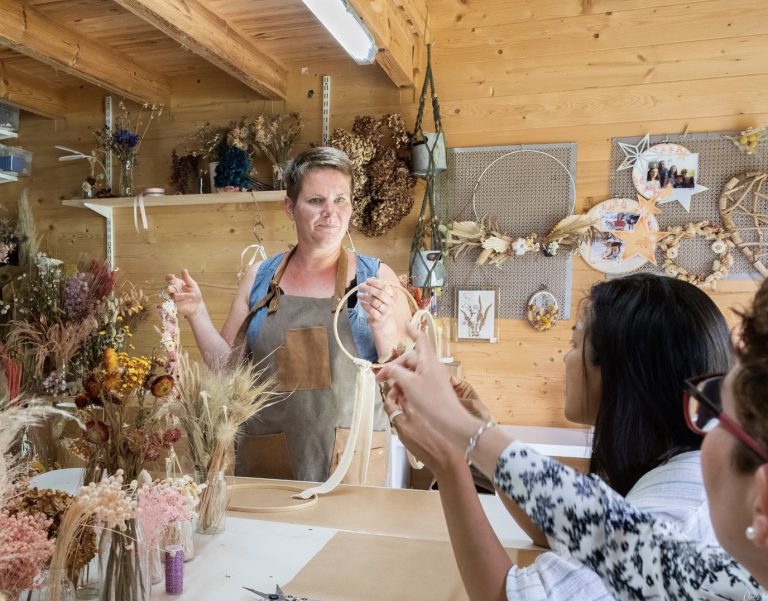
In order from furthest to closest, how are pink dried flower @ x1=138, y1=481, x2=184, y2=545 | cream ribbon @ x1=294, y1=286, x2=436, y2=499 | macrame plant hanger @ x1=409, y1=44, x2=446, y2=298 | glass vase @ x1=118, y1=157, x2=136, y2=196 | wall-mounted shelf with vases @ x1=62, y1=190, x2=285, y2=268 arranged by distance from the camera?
glass vase @ x1=118, y1=157, x2=136, y2=196
wall-mounted shelf with vases @ x1=62, y1=190, x2=285, y2=268
macrame plant hanger @ x1=409, y1=44, x2=446, y2=298
cream ribbon @ x1=294, y1=286, x2=436, y2=499
pink dried flower @ x1=138, y1=481, x2=184, y2=545

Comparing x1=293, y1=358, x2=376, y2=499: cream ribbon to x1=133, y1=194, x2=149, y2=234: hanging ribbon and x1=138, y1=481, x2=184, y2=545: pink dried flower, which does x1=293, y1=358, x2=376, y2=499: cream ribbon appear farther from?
x1=133, y1=194, x2=149, y2=234: hanging ribbon

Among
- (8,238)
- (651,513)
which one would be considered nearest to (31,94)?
(8,238)

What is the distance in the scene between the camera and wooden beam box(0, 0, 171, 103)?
2682mm

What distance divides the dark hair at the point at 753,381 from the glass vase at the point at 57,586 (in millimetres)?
A: 929

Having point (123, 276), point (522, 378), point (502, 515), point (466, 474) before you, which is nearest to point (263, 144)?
point (123, 276)

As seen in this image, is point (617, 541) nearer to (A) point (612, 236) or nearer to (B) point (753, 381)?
(B) point (753, 381)

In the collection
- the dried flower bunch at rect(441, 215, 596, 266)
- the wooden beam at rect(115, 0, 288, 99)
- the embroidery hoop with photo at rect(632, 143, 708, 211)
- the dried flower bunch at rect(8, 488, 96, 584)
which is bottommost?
the dried flower bunch at rect(8, 488, 96, 584)

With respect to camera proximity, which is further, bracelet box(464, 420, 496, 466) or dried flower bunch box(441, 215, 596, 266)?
dried flower bunch box(441, 215, 596, 266)

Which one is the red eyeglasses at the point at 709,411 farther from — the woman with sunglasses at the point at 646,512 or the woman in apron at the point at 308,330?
the woman in apron at the point at 308,330

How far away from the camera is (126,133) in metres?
3.59

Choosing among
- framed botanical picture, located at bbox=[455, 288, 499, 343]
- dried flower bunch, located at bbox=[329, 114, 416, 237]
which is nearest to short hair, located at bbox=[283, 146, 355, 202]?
dried flower bunch, located at bbox=[329, 114, 416, 237]

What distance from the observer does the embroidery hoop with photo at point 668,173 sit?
298 cm

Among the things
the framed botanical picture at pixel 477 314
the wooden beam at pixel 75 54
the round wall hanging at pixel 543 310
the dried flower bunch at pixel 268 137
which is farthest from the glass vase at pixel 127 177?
the round wall hanging at pixel 543 310

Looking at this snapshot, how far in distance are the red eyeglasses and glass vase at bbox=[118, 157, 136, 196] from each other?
359cm
